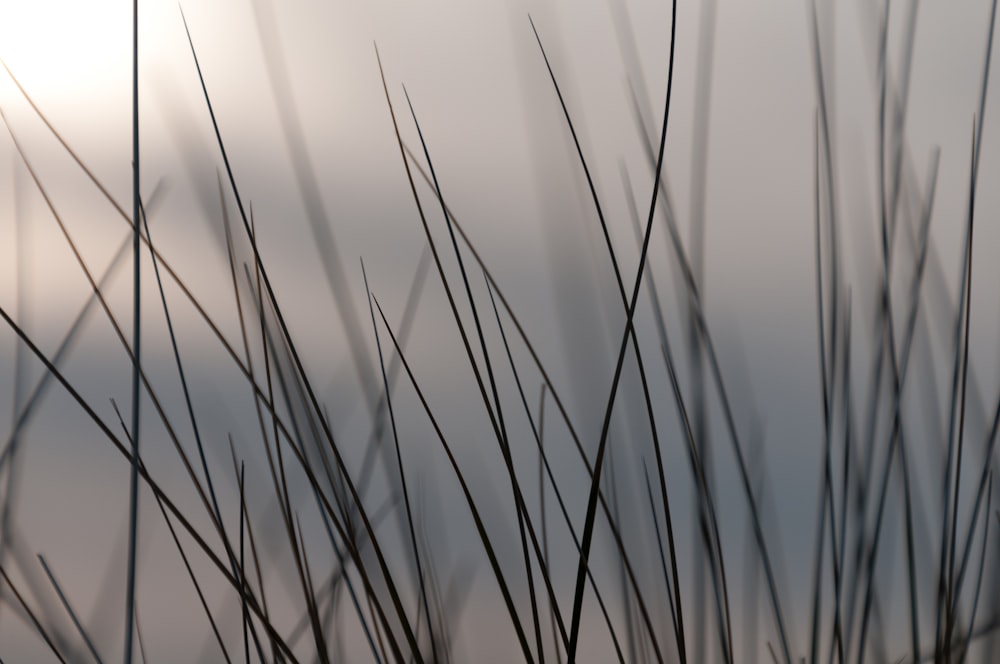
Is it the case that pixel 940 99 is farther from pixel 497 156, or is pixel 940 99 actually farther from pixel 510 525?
pixel 510 525

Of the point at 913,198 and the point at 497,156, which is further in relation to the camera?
the point at 497,156

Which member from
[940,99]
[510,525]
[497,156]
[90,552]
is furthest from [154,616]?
[940,99]

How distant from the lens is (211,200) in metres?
0.58

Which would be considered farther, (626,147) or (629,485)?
(626,147)

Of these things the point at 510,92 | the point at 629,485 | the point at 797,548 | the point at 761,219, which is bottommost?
the point at 797,548

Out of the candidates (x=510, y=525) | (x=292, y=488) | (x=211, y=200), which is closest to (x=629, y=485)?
(x=510, y=525)

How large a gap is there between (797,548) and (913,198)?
26cm

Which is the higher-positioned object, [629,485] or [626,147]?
[626,147]

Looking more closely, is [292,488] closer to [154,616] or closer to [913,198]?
[154,616]

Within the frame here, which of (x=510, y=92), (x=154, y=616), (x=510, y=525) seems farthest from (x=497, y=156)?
(x=154, y=616)

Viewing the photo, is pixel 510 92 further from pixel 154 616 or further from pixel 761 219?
pixel 154 616

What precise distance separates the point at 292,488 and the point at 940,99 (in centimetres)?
58

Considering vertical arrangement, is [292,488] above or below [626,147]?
below

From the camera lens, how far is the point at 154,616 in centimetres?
55
